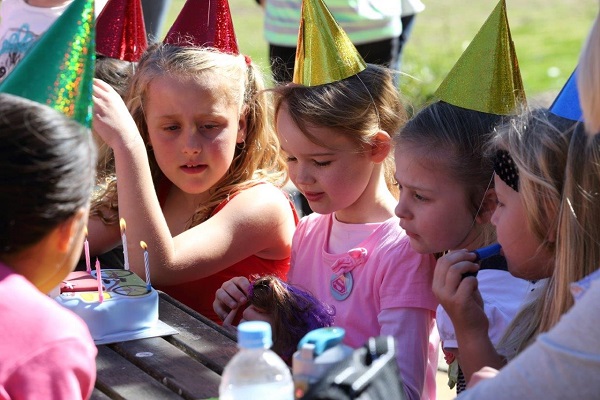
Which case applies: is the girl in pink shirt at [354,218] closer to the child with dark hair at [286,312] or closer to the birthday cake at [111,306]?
the child with dark hair at [286,312]

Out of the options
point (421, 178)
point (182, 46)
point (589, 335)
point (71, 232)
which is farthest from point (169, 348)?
point (182, 46)

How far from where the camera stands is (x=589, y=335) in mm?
1489

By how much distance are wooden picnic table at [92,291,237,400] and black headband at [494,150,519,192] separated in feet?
2.43

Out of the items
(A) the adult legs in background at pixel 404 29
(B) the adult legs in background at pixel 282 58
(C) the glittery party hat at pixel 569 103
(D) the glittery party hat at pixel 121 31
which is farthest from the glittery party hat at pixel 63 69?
(A) the adult legs in background at pixel 404 29

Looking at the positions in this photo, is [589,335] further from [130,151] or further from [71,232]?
[130,151]

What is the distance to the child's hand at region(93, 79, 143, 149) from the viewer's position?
3.00 metres

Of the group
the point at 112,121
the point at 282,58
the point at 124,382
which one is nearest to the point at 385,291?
the point at 124,382

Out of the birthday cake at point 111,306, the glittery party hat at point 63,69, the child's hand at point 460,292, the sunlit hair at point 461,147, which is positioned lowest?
the birthday cake at point 111,306

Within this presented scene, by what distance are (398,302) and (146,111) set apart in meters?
1.20

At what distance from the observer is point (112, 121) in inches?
118

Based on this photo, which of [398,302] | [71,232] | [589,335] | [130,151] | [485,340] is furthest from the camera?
[130,151]

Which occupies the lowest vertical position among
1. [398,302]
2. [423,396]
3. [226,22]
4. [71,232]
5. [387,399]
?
[423,396]

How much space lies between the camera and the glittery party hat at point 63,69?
2.03 meters

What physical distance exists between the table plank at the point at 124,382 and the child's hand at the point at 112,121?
912 millimetres
